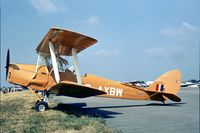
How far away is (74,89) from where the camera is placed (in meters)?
8.76

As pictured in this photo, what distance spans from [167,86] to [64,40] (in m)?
6.68

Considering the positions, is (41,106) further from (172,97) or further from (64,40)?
(172,97)

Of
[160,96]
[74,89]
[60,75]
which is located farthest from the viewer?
[160,96]

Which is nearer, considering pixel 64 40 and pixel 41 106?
pixel 64 40

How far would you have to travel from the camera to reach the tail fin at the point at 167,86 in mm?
13141

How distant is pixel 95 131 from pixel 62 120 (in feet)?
5.75

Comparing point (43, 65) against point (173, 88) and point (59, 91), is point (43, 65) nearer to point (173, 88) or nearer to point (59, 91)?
point (59, 91)

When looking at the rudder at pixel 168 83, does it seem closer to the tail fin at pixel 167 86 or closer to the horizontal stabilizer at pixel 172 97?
the tail fin at pixel 167 86

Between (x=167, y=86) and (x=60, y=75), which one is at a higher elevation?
(x=60, y=75)

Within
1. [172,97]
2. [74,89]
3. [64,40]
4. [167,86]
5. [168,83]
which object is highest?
[64,40]

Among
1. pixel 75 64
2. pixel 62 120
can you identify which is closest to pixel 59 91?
pixel 75 64

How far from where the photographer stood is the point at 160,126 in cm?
674

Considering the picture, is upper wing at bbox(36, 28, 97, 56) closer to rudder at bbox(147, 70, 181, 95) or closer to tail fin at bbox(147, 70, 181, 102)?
tail fin at bbox(147, 70, 181, 102)

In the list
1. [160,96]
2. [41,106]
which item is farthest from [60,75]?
[160,96]
